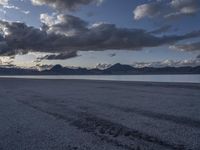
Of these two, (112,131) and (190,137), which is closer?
(190,137)

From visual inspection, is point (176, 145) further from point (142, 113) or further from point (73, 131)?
point (142, 113)

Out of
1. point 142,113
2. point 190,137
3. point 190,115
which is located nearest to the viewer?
point 190,137

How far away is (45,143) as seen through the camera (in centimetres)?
1153

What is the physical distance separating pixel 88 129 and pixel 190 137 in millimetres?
4685

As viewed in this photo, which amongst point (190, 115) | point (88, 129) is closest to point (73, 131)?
point (88, 129)

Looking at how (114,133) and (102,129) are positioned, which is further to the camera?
(102,129)

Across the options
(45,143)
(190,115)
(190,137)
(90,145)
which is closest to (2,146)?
(45,143)

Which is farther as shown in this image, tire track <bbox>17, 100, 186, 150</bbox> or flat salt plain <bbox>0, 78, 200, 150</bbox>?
flat salt plain <bbox>0, 78, 200, 150</bbox>

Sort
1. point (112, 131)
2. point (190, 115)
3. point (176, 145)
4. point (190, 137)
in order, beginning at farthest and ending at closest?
1. point (190, 115)
2. point (112, 131)
3. point (190, 137)
4. point (176, 145)

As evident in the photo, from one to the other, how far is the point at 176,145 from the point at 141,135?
192 cm

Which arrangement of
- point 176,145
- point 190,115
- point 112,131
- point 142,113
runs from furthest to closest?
1. point 142,113
2. point 190,115
3. point 112,131
4. point 176,145

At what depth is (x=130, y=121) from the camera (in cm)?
1569

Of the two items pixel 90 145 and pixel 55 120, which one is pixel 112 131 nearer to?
pixel 90 145

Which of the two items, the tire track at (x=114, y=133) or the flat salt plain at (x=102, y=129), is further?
the flat salt plain at (x=102, y=129)
